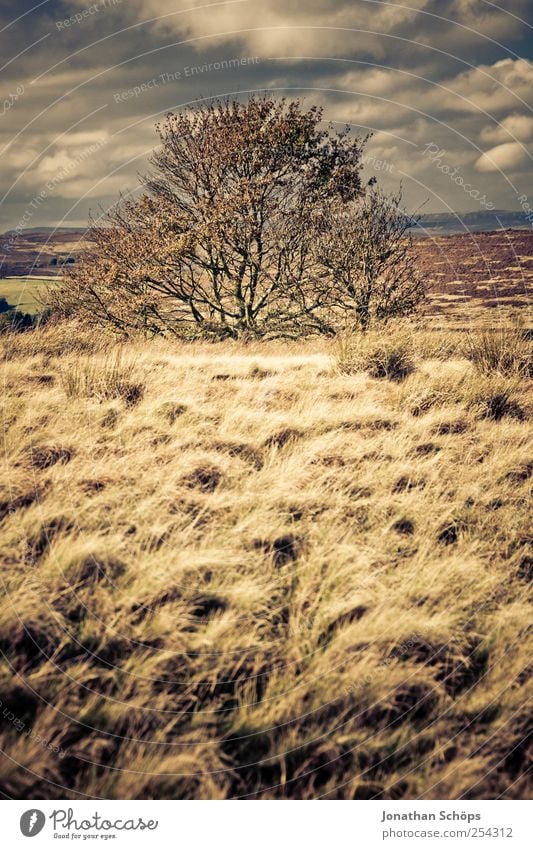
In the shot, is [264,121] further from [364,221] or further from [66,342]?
[66,342]

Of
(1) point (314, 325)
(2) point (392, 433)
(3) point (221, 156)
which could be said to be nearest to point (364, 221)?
(1) point (314, 325)

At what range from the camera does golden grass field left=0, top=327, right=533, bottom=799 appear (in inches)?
89.0

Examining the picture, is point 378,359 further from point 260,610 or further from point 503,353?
point 260,610

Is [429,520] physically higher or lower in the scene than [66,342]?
lower

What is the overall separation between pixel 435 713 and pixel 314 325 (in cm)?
1561

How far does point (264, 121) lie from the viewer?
15.4 meters

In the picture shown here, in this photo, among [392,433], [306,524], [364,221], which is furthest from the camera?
[364,221]

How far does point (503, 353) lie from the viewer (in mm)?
8047

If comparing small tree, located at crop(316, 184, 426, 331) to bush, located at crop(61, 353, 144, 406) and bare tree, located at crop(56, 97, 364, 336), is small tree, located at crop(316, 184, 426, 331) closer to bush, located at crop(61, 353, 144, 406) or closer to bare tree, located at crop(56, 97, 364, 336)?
bare tree, located at crop(56, 97, 364, 336)

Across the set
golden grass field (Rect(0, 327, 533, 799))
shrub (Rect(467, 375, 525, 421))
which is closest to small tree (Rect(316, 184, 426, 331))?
shrub (Rect(467, 375, 525, 421))

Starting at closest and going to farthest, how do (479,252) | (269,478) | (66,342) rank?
1. (269,478)
2. (66,342)
3. (479,252)

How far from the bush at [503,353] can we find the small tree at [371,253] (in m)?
7.71
